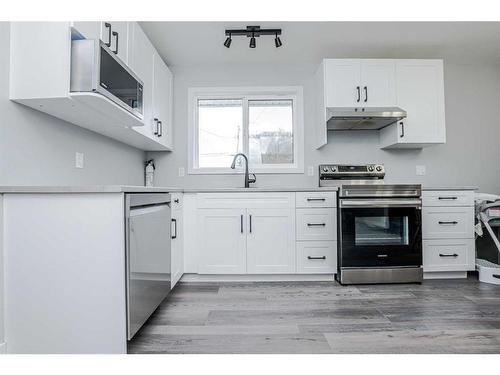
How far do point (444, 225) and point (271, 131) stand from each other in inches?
76.4

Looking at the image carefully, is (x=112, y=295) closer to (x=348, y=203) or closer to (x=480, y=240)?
(x=348, y=203)

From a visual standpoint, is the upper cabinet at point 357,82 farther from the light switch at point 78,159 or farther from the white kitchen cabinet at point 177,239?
the light switch at point 78,159

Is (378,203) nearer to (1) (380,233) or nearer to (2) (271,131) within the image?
(1) (380,233)

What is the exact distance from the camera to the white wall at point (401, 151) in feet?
10.5

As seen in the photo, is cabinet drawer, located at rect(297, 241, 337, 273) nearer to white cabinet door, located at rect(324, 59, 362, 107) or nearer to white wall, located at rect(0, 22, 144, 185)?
white cabinet door, located at rect(324, 59, 362, 107)

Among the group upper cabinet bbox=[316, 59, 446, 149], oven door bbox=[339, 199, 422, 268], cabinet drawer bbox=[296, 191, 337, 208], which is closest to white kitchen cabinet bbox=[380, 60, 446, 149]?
upper cabinet bbox=[316, 59, 446, 149]

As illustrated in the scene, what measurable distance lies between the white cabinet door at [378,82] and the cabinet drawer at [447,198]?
0.94 metres

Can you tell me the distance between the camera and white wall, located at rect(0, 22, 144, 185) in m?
1.38

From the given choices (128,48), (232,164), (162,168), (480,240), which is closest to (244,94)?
(232,164)

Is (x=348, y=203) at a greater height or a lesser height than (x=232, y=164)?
lesser

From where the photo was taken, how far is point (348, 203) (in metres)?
2.49

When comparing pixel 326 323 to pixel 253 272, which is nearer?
pixel 326 323

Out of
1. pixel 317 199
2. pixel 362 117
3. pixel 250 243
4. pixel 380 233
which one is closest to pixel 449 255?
pixel 380 233

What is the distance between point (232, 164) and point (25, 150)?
192 centimetres
